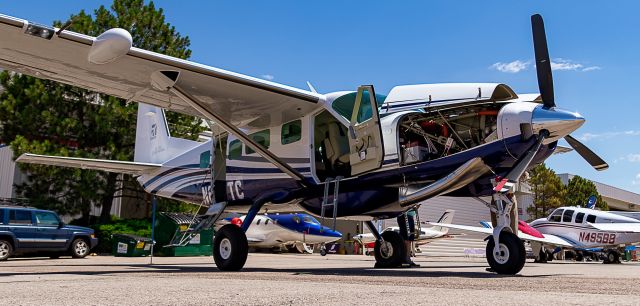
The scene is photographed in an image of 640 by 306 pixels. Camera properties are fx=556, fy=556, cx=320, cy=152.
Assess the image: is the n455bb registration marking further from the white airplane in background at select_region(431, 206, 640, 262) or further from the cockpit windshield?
the cockpit windshield

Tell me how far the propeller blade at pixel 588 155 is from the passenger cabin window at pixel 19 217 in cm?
1556

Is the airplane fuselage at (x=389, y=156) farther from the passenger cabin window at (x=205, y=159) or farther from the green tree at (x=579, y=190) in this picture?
the green tree at (x=579, y=190)

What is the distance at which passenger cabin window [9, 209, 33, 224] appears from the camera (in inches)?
667

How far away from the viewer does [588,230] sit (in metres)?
23.2

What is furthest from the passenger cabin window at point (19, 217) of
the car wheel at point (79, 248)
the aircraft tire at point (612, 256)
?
the aircraft tire at point (612, 256)

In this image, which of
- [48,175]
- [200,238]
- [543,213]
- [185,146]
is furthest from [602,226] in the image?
[543,213]

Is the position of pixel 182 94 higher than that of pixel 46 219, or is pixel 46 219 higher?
pixel 182 94

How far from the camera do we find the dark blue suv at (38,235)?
16.6m

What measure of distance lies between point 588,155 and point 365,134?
13.6 feet

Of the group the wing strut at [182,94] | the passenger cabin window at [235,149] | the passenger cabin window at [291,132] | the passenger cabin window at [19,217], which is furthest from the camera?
the passenger cabin window at [19,217]

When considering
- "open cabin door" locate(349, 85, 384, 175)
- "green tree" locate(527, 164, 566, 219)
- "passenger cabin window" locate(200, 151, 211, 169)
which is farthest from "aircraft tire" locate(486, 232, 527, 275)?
"green tree" locate(527, 164, 566, 219)

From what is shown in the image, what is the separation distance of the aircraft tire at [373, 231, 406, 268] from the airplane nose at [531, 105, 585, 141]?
452 cm

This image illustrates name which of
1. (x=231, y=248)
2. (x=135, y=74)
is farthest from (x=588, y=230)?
(x=135, y=74)

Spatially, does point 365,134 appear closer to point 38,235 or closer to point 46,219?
point 38,235
